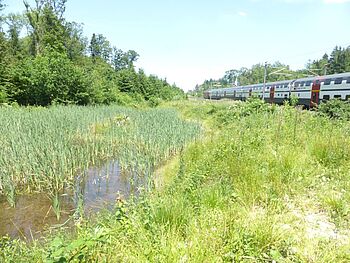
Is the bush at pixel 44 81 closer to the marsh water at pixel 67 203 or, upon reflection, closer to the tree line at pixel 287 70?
the marsh water at pixel 67 203

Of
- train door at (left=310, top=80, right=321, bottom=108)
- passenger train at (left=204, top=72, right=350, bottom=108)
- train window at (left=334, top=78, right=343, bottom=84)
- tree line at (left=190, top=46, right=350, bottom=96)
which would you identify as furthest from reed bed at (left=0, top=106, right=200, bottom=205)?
tree line at (left=190, top=46, right=350, bottom=96)

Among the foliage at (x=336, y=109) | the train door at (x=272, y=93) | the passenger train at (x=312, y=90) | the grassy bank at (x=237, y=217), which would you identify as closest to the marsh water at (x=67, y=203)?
the grassy bank at (x=237, y=217)

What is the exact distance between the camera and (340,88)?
50.6 feet

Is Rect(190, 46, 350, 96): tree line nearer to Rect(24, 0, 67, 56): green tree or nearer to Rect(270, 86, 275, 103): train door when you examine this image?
Rect(270, 86, 275, 103): train door

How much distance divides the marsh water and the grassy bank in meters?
0.51

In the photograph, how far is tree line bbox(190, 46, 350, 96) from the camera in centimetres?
4731

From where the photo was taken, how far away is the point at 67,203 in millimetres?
4547

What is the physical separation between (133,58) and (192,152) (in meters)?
64.8

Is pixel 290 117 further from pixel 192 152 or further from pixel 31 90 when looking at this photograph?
pixel 31 90

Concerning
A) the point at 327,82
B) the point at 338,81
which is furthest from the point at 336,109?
the point at 327,82

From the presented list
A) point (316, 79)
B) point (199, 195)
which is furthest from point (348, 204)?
point (316, 79)

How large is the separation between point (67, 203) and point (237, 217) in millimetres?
3024

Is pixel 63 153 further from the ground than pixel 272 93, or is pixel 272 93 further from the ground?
pixel 272 93

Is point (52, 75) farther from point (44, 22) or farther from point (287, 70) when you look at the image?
point (287, 70)
